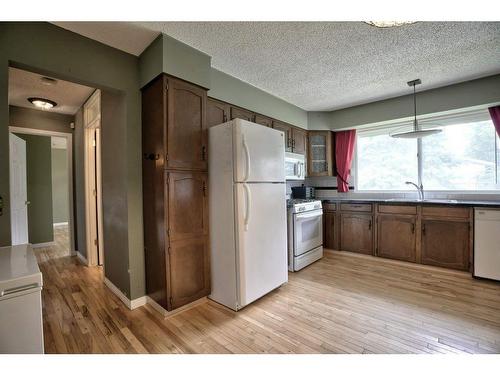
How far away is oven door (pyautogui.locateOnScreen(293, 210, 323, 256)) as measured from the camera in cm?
294

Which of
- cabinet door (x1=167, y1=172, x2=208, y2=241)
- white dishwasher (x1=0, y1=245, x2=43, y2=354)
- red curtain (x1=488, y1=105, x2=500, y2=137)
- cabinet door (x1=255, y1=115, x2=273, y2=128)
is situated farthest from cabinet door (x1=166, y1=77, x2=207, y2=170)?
red curtain (x1=488, y1=105, x2=500, y2=137)

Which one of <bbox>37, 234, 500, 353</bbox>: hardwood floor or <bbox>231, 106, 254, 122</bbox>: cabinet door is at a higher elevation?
<bbox>231, 106, 254, 122</bbox>: cabinet door

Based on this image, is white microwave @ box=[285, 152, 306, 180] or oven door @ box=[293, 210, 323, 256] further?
white microwave @ box=[285, 152, 306, 180]

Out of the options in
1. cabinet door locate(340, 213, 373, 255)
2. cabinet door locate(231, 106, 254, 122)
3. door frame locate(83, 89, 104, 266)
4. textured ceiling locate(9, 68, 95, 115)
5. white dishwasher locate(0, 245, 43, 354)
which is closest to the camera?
white dishwasher locate(0, 245, 43, 354)

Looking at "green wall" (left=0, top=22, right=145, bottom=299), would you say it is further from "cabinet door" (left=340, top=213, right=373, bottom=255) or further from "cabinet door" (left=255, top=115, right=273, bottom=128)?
"cabinet door" (left=340, top=213, right=373, bottom=255)

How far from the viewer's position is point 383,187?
12.7 ft

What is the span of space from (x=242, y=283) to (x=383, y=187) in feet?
10.2

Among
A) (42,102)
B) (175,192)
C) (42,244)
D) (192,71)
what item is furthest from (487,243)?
(42,244)

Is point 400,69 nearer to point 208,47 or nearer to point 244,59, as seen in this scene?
point 244,59

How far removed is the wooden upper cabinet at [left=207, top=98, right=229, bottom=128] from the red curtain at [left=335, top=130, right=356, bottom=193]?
2410 mm

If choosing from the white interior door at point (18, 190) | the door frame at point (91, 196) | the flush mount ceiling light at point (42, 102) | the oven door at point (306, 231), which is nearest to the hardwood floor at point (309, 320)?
the oven door at point (306, 231)

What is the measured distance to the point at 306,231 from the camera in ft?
10.2

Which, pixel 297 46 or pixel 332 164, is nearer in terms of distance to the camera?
pixel 297 46
